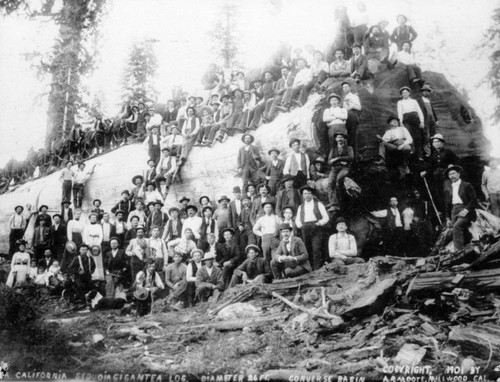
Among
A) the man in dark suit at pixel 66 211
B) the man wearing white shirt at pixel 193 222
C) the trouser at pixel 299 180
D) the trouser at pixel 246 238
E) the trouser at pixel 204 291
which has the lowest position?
the trouser at pixel 204 291

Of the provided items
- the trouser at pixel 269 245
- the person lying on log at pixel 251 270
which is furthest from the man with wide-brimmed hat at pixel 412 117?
the person lying on log at pixel 251 270

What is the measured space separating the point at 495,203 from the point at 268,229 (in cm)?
291

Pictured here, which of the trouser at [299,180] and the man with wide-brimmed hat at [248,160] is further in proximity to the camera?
the man with wide-brimmed hat at [248,160]

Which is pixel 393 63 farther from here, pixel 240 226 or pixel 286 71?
pixel 240 226

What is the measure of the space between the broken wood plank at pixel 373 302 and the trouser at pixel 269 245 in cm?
161

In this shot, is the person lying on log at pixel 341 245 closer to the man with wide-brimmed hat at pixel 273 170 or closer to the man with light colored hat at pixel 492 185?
the man with wide-brimmed hat at pixel 273 170

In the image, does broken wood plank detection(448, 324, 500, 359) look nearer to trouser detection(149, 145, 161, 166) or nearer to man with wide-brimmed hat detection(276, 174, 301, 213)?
man with wide-brimmed hat detection(276, 174, 301, 213)

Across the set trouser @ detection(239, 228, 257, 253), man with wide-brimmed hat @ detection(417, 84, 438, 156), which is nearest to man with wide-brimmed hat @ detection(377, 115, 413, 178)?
man with wide-brimmed hat @ detection(417, 84, 438, 156)

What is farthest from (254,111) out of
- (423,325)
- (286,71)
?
(423,325)

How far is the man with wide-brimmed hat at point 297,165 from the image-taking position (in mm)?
7137

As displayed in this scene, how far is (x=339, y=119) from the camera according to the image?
712cm

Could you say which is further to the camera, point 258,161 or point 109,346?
point 258,161

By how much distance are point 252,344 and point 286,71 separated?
4661mm

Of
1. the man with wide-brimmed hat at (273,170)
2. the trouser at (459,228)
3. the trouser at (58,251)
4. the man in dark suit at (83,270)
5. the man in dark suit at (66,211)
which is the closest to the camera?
the trouser at (459,228)
